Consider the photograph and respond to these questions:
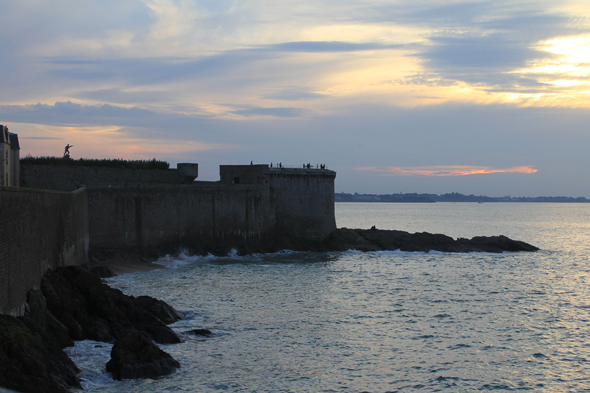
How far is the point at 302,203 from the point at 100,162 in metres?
13.2

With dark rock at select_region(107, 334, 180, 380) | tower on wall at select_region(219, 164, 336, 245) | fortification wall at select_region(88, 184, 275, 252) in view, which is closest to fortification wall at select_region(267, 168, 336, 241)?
tower on wall at select_region(219, 164, 336, 245)

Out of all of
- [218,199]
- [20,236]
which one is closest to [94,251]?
[218,199]

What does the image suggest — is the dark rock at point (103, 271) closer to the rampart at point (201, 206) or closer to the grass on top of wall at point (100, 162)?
the rampart at point (201, 206)

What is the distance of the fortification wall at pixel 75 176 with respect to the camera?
3100 cm

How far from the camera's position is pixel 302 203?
123ft

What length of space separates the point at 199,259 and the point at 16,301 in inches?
813

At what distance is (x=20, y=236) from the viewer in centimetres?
1257

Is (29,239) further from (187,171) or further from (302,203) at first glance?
(302,203)

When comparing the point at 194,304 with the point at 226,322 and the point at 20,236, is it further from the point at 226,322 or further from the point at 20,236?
the point at 20,236

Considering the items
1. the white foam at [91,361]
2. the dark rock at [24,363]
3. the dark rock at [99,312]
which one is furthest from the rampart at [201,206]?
the dark rock at [24,363]

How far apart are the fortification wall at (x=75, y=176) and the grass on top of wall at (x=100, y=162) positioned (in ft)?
2.23

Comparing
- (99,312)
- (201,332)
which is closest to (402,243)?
(201,332)

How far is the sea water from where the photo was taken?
41.7 feet

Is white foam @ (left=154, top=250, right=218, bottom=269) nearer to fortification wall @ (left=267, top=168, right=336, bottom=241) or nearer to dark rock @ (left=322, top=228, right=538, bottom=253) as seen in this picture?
fortification wall @ (left=267, top=168, right=336, bottom=241)
